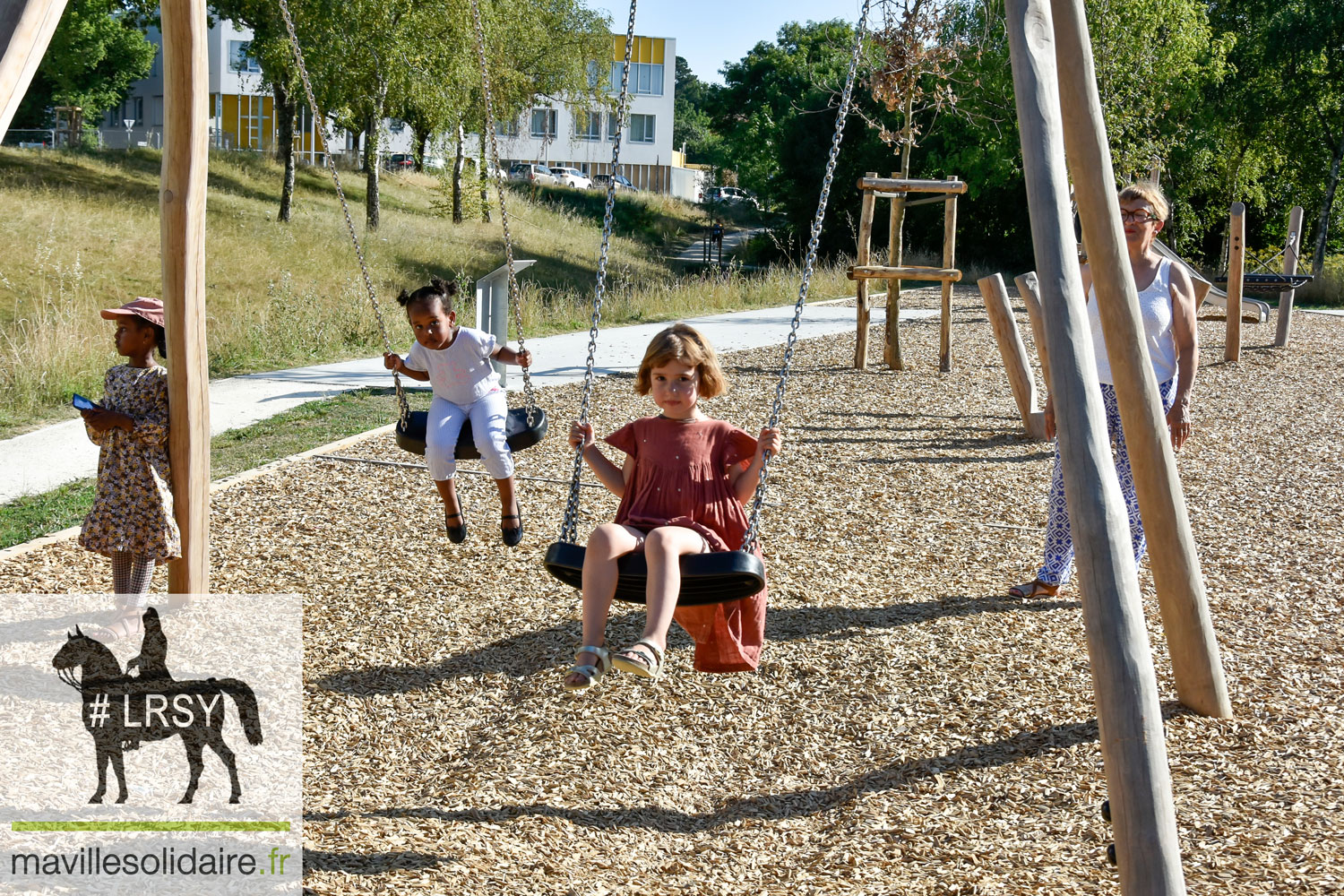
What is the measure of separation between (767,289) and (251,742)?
1652cm

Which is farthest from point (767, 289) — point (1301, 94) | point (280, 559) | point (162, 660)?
point (162, 660)

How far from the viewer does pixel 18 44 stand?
2664 millimetres

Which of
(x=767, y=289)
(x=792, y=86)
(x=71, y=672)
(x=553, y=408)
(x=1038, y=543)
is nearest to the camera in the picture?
(x=71, y=672)

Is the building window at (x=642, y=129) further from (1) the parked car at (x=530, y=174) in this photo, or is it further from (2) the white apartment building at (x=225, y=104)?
(2) the white apartment building at (x=225, y=104)

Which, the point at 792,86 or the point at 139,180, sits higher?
the point at 792,86

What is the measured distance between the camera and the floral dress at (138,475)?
432 cm

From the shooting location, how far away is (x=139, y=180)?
27.6m

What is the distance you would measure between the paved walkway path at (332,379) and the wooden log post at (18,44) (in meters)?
4.36

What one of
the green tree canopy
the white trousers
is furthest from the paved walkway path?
the green tree canopy

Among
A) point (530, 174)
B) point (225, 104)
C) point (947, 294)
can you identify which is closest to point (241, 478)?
point (947, 294)

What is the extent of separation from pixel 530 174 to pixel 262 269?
28.0m

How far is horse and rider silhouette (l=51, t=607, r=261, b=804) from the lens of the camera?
342 cm

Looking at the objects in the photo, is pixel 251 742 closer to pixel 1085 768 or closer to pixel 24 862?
pixel 24 862

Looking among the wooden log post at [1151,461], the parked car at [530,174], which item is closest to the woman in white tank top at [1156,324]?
the wooden log post at [1151,461]
